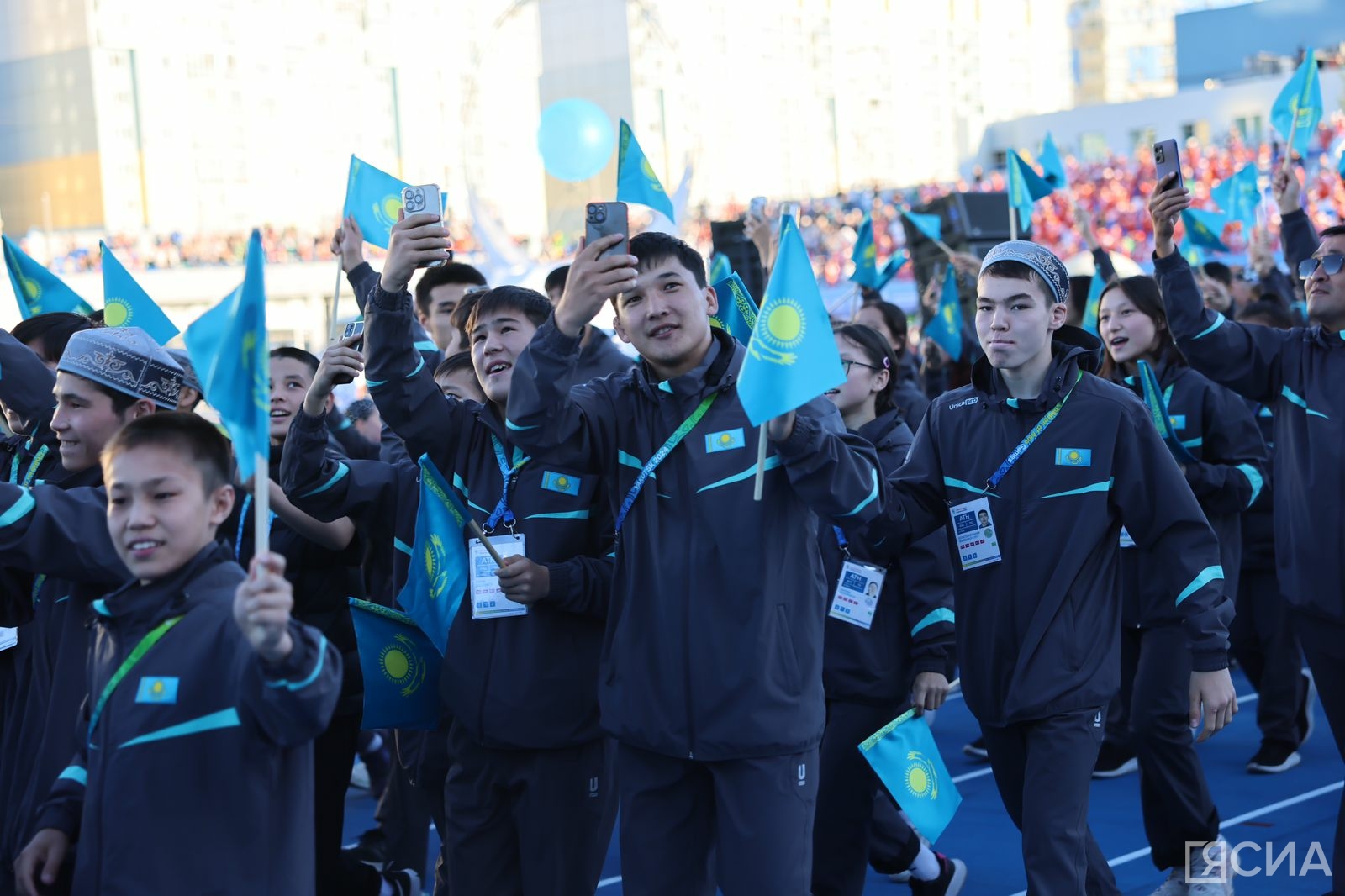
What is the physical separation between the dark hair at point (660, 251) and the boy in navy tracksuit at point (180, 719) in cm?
116

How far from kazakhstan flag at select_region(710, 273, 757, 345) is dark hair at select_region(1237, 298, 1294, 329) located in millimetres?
4461

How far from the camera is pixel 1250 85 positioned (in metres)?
45.3

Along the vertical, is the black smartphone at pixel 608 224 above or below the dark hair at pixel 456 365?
above

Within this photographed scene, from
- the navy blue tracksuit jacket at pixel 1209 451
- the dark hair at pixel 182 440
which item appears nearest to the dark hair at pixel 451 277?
the navy blue tracksuit jacket at pixel 1209 451

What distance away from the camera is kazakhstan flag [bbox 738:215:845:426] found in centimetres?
356

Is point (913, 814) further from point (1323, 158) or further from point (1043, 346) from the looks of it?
point (1323, 158)

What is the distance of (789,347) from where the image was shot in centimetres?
363

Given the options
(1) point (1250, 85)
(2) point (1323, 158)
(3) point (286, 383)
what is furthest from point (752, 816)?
(1) point (1250, 85)

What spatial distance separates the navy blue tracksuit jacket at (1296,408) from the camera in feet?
16.6

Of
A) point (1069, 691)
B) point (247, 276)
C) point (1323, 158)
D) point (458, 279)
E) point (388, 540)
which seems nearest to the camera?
point (247, 276)

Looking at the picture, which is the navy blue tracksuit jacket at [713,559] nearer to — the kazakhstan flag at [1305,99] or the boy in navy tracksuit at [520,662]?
the boy in navy tracksuit at [520,662]

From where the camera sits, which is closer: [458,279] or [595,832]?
[595,832]

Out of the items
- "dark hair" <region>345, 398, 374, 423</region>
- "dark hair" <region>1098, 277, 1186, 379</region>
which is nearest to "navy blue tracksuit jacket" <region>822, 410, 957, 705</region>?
"dark hair" <region>1098, 277, 1186, 379</region>

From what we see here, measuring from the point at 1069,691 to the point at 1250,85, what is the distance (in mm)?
45128
